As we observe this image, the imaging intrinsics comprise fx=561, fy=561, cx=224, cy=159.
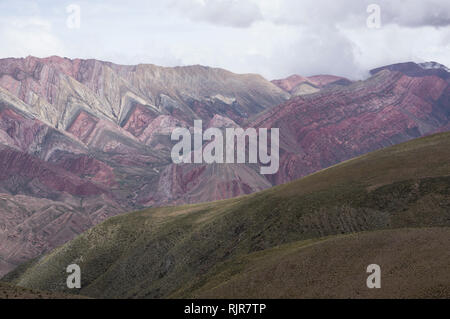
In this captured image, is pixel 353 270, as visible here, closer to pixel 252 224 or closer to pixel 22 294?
pixel 22 294

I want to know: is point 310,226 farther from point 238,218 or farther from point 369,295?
point 369,295

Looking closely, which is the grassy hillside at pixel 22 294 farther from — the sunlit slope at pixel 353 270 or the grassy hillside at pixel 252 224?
the grassy hillside at pixel 252 224

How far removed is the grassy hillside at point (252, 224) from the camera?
99562 mm

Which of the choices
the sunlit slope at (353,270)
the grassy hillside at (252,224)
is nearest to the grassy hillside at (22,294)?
the sunlit slope at (353,270)

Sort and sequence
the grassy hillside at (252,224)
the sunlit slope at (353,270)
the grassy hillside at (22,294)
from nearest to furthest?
1. the sunlit slope at (353,270)
2. the grassy hillside at (22,294)
3. the grassy hillside at (252,224)

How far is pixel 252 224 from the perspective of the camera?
113 m

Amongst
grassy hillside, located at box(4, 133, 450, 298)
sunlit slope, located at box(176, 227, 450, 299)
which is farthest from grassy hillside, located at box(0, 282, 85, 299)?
grassy hillside, located at box(4, 133, 450, 298)

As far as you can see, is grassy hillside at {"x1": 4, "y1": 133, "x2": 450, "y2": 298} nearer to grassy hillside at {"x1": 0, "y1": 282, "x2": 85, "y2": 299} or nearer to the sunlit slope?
the sunlit slope

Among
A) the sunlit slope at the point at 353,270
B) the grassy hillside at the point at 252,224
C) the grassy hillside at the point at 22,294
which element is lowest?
the grassy hillside at the point at 22,294

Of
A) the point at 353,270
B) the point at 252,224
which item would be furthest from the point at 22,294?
the point at 252,224

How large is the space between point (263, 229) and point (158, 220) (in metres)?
38.6

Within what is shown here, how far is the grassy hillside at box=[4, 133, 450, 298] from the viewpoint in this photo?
99.6m

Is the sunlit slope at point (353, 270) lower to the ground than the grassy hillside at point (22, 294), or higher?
higher

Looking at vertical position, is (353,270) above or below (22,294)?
above
